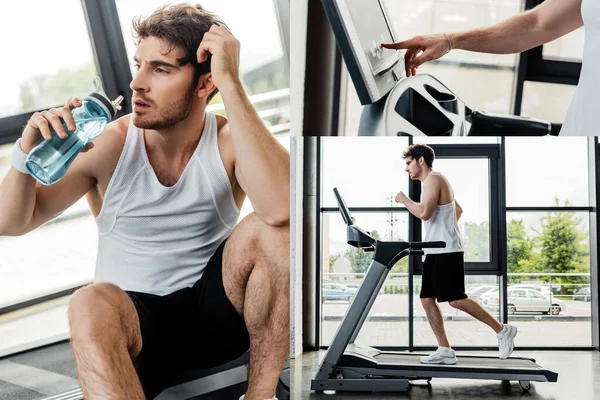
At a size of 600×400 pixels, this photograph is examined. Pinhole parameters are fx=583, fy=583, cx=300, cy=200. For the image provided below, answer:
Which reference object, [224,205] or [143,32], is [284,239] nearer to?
[224,205]

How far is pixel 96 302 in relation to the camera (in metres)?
1.63

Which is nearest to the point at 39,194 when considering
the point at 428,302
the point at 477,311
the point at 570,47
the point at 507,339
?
the point at 428,302

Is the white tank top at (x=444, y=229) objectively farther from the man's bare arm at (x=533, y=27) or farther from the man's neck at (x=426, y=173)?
the man's bare arm at (x=533, y=27)

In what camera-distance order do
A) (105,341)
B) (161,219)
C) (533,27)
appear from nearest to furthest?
1. (105,341)
2. (161,219)
3. (533,27)

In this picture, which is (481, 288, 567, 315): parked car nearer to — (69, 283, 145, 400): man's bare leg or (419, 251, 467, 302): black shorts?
(419, 251, 467, 302): black shorts

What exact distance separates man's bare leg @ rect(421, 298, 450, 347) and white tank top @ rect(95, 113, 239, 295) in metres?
0.62

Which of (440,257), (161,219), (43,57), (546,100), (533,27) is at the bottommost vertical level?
(440,257)

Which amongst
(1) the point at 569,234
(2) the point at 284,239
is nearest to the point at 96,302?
(2) the point at 284,239

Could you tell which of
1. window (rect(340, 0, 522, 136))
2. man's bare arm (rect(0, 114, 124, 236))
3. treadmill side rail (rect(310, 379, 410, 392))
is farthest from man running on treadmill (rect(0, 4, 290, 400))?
window (rect(340, 0, 522, 136))

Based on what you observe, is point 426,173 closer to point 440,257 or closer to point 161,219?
point 440,257

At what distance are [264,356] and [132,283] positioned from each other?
45 centimetres

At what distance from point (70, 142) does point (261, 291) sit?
68 centimetres

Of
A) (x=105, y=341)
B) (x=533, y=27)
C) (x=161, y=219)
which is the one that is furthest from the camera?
(x=533, y=27)

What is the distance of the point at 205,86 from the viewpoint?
168 cm
